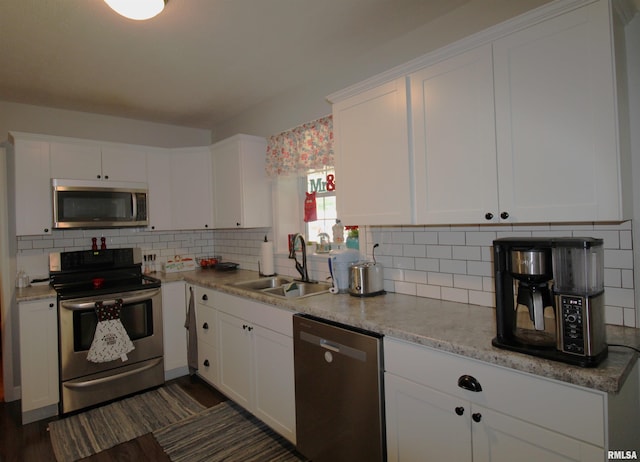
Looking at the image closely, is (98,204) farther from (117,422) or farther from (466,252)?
(466,252)

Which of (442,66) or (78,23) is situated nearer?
(442,66)

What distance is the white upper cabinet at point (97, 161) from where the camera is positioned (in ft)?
10.1

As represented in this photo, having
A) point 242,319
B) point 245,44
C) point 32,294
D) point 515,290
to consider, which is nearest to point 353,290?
point 242,319

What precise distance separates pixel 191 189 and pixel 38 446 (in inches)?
91.0

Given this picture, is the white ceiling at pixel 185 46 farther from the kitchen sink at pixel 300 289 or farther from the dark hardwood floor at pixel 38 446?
the dark hardwood floor at pixel 38 446

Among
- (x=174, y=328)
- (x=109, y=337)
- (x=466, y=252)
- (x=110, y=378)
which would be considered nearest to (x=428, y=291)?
(x=466, y=252)

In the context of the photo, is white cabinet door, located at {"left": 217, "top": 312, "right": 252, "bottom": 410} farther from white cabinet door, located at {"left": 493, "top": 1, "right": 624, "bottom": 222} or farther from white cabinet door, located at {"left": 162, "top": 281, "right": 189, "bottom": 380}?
white cabinet door, located at {"left": 493, "top": 1, "right": 624, "bottom": 222}

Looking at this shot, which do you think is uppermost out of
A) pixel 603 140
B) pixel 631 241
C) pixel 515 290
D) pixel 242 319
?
pixel 603 140

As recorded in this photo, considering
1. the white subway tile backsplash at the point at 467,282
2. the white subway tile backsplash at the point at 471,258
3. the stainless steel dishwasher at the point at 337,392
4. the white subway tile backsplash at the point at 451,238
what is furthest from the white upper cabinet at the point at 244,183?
the white subway tile backsplash at the point at 467,282

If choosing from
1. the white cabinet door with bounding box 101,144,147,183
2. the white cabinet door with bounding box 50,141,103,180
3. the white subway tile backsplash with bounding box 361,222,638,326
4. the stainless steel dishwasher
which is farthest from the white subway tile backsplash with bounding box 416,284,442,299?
the white cabinet door with bounding box 50,141,103,180

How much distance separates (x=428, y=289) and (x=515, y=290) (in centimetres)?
79

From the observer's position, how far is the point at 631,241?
4.87 ft

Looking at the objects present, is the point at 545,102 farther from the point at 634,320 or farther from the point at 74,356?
the point at 74,356

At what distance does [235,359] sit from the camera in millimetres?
2678
